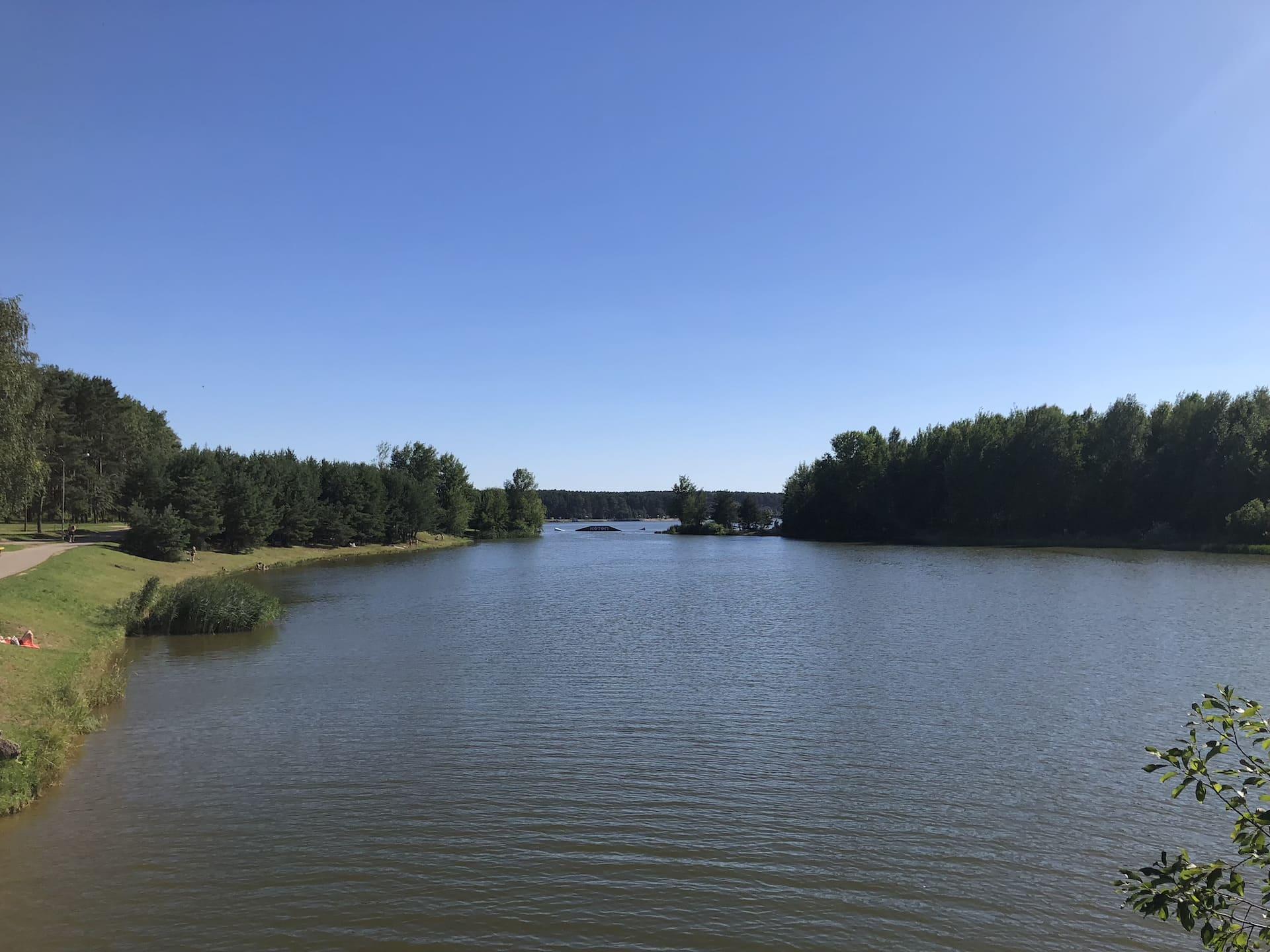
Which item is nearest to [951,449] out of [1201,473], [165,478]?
[1201,473]

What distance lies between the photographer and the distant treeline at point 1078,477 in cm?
7344

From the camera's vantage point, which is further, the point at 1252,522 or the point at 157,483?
the point at 1252,522

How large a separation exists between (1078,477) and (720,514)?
78.3 metres

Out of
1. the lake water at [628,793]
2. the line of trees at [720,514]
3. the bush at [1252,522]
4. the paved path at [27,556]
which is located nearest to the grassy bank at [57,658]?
the lake water at [628,793]

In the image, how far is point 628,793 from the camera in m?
13.5

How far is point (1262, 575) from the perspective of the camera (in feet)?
162

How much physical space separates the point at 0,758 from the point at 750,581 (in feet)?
144

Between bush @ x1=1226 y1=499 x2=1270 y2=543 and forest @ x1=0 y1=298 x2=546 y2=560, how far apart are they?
80948 millimetres

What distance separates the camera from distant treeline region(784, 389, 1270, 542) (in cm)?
7344

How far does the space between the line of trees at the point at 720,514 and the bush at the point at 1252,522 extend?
86.4 meters

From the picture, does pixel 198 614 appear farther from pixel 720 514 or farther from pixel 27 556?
pixel 720 514

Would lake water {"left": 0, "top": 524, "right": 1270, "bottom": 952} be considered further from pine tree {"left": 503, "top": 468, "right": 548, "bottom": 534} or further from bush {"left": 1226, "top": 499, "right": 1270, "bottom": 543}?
pine tree {"left": 503, "top": 468, "right": 548, "bottom": 534}

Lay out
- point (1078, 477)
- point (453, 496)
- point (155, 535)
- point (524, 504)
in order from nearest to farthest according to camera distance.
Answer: point (155, 535) → point (1078, 477) → point (453, 496) → point (524, 504)

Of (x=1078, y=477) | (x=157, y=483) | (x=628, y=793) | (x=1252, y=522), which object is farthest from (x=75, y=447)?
(x=1252, y=522)
